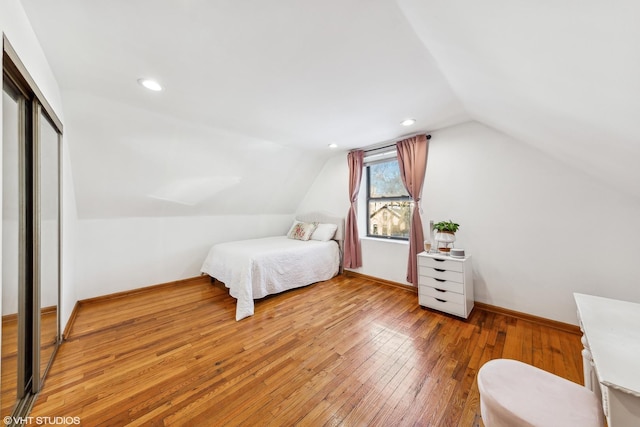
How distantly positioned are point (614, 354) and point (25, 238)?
2.84m

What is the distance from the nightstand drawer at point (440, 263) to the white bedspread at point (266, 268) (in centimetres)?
150

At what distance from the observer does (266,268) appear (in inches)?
111

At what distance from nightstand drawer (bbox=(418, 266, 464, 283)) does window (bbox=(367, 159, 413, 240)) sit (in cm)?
87

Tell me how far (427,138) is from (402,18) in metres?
2.01

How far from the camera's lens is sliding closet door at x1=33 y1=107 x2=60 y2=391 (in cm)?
138

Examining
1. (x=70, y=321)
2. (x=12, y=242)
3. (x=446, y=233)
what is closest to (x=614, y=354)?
(x=446, y=233)

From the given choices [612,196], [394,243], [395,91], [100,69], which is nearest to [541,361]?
[612,196]

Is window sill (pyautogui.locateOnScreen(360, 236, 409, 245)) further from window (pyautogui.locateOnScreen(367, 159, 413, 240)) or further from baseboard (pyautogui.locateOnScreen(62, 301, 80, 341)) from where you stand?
baseboard (pyautogui.locateOnScreen(62, 301, 80, 341))

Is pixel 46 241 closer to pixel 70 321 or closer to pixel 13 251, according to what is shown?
pixel 13 251

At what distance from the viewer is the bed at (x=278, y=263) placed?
8.66ft

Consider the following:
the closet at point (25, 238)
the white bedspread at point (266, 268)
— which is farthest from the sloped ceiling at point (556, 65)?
the white bedspread at point (266, 268)

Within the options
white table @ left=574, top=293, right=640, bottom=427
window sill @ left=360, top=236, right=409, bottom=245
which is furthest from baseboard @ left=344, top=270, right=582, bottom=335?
white table @ left=574, top=293, right=640, bottom=427

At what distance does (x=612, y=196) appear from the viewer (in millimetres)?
1924

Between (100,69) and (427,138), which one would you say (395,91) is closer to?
(427,138)
